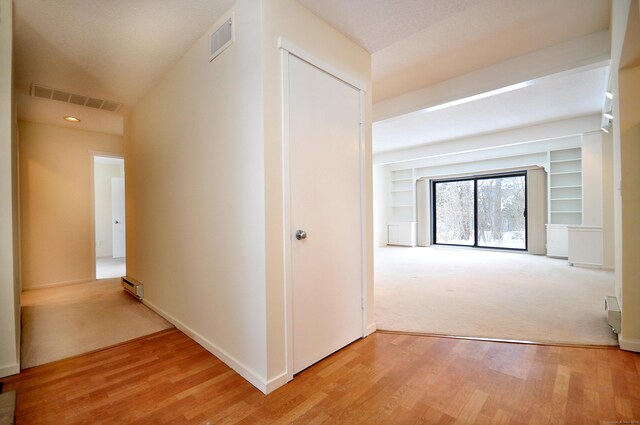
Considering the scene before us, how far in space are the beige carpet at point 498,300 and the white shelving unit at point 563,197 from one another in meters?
0.57

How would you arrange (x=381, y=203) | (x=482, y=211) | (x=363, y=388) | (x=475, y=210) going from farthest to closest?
1. (x=381, y=203)
2. (x=475, y=210)
3. (x=482, y=211)
4. (x=363, y=388)

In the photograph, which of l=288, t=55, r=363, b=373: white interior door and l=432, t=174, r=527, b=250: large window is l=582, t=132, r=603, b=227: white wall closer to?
l=432, t=174, r=527, b=250: large window

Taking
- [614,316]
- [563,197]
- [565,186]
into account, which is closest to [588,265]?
[563,197]

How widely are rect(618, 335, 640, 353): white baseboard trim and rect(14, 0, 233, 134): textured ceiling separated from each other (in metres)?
3.70

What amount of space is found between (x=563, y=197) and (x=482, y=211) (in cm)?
172

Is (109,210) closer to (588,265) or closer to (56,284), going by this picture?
(56,284)

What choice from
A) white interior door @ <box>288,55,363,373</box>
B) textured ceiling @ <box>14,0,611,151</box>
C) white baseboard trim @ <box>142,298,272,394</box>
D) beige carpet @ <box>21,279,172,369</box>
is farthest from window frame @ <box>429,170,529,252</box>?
beige carpet @ <box>21,279,172,369</box>

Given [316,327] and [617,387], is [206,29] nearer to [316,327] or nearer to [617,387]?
[316,327]

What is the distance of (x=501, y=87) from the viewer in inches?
126

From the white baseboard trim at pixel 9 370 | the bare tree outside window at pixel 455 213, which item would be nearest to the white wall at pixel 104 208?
the white baseboard trim at pixel 9 370

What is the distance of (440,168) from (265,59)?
7486 mm

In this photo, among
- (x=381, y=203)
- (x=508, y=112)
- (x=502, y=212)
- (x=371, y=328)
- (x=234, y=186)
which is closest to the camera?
(x=234, y=186)

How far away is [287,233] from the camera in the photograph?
6.05 ft

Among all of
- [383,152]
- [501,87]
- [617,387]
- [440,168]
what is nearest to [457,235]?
[440,168]
